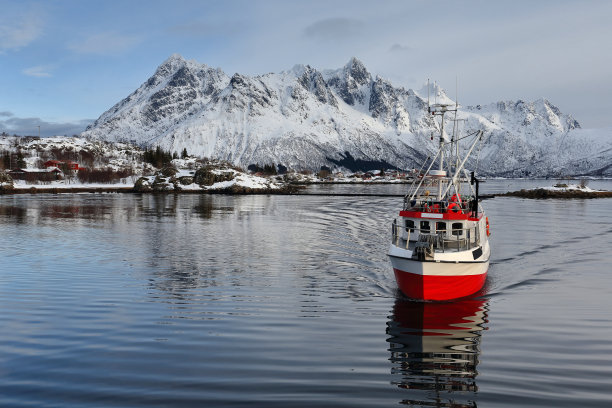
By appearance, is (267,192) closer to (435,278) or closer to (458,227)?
(458,227)

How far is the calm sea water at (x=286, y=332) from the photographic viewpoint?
13.4 meters

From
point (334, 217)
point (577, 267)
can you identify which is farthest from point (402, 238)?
point (334, 217)

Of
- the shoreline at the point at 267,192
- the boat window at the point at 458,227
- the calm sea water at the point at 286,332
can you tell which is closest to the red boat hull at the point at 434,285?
the calm sea water at the point at 286,332

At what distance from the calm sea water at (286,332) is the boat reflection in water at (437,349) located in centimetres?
7

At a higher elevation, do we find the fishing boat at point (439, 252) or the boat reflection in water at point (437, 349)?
the fishing boat at point (439, 252)

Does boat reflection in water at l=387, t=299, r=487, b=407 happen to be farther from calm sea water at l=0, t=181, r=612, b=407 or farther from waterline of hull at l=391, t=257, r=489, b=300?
waterline of hull at l=391, t=257, r=489, b=300

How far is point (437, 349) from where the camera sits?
17719 millimetres

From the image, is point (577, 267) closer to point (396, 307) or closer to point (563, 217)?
point (396, 307)

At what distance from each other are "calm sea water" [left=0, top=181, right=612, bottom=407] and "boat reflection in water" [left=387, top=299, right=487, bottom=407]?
0.07 metres

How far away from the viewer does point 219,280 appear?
29.7 meters

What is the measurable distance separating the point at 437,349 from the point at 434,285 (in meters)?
6.67

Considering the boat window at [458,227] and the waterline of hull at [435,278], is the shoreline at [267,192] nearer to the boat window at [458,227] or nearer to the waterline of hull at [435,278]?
the boat window at [458,227]

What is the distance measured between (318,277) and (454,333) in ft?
41.3

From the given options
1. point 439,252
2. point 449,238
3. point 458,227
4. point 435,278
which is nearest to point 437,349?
point 435,278
